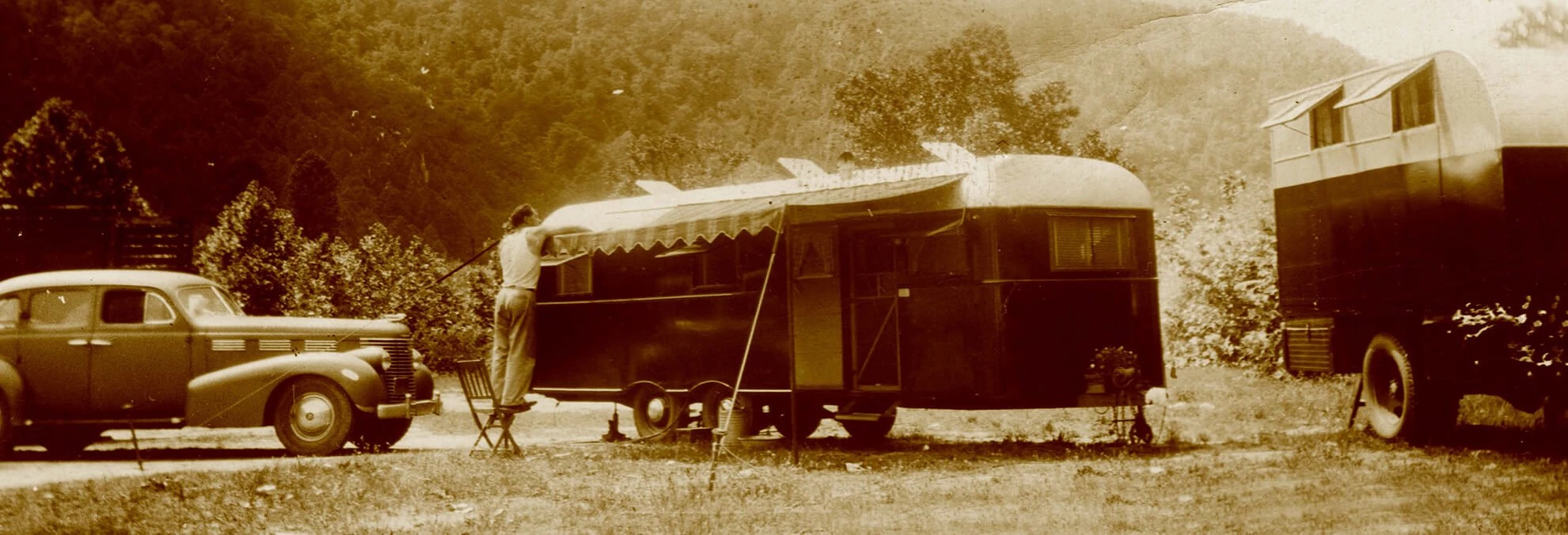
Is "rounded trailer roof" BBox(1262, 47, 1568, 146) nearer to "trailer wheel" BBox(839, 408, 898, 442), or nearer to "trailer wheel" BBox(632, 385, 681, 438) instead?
"trailer wheel" BBox(839, 408, 898, 442)

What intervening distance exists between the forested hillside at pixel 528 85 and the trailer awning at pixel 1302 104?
1980cm

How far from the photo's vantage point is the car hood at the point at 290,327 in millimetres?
13734

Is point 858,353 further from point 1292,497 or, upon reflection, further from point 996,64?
point 996,64

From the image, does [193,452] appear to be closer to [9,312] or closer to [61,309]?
[61,309]

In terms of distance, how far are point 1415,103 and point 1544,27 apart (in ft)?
8.42

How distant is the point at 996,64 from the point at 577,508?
34.1 m

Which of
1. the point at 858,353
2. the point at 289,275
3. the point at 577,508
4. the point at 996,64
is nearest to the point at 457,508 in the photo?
the point at 577,508

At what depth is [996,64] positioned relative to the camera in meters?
41.5

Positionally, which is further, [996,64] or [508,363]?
[996,64]

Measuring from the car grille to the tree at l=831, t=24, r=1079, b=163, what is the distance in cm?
2511

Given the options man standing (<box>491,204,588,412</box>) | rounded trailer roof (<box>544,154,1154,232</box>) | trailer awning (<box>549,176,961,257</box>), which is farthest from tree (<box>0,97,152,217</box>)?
rounded trailer roof (<box>544,154,1154,232</box>)

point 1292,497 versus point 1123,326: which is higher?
point 1123,326

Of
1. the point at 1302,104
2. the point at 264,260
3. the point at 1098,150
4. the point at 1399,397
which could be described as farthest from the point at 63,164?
the point at 1098,150

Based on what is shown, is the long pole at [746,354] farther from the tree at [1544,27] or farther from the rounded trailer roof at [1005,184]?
the tree at [1544,27]
